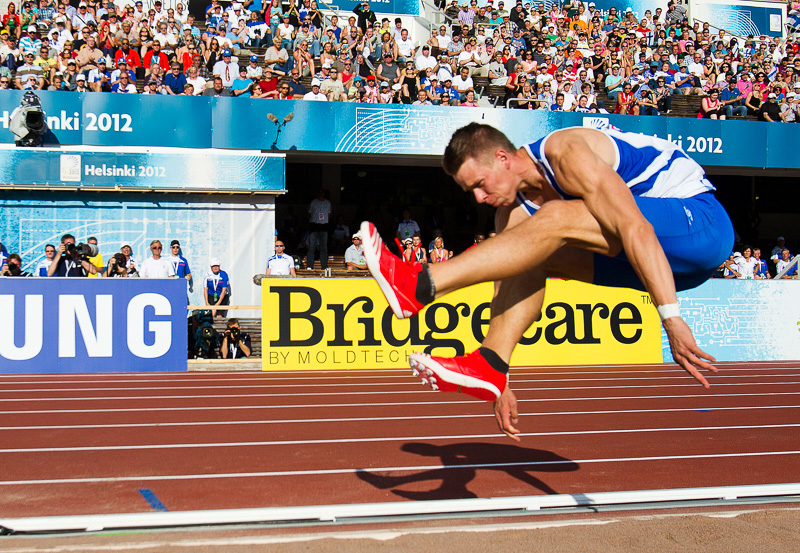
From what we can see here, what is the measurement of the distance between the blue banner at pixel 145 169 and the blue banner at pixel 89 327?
11.9 ft

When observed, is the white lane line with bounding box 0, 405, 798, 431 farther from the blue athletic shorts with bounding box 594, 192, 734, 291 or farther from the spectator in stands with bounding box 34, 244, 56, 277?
the spectator in stands with bounding box 34, 244, 56, 277

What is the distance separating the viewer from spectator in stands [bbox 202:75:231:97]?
13523 millimetres

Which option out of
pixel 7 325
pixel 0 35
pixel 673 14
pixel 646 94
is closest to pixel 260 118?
pixel 0 35

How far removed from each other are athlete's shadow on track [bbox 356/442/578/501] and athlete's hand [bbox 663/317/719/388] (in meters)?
1.81

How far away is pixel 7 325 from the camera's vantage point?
32.5ft

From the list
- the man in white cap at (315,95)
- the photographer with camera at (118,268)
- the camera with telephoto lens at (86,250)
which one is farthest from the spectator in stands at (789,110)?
the camera with telephoto lens at (86,250)

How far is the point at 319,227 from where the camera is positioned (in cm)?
1455

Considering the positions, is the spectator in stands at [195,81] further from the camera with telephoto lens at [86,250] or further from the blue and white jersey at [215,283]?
the blue and white jersey at [215,283]

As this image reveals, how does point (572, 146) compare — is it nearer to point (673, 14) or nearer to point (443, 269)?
point (443, 269)

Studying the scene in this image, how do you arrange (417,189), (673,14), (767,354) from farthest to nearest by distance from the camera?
(673,14), (417,189), (767,354)

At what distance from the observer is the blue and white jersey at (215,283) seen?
12.0 m

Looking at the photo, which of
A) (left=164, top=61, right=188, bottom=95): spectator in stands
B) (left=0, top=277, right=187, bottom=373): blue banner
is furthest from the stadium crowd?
(left=0, top=277, right=187, bottom=373): blue banner

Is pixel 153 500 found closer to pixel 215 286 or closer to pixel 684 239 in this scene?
pixel 684 239

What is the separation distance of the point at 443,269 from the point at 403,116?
38.1ft
